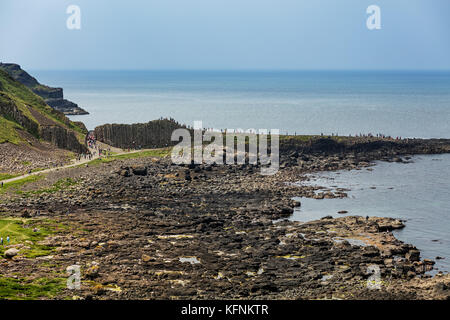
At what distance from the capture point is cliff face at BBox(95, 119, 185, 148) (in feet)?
349

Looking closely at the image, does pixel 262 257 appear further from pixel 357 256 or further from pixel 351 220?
pixel 351 220

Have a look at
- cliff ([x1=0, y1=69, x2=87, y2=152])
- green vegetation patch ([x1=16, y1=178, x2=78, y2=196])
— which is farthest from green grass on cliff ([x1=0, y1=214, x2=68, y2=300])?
cliff ([x1=0, y1=69, x2=87, y2=152])

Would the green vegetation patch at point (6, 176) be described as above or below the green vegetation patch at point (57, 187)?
above

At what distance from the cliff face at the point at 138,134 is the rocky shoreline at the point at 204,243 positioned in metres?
20.9

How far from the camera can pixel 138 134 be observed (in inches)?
4203

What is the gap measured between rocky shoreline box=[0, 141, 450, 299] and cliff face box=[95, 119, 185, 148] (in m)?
20.9

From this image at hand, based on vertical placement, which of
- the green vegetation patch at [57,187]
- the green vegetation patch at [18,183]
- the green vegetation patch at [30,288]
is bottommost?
the green vegetation patch at [30,288]

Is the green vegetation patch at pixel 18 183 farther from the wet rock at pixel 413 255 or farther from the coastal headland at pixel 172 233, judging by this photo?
the wet rock at pixel 413 255

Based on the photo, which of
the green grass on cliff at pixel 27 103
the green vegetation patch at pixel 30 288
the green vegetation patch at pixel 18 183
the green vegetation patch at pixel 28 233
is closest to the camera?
the green vegetation patch at pixel 30 288

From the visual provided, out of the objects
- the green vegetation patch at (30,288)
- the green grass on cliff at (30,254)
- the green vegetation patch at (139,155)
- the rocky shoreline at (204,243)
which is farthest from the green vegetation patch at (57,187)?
the green vegetation patch at (30,288)

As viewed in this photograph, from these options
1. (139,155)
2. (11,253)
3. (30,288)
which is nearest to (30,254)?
(11,253)

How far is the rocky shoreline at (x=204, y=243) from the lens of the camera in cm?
4297
